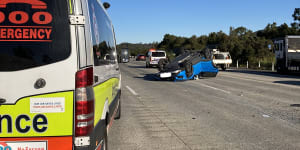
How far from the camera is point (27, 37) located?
300 centimetres

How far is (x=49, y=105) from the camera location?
9.81 feet

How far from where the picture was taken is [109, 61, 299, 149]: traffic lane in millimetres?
5402

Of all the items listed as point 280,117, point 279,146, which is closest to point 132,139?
point 279,146

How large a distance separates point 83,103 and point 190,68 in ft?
48.9

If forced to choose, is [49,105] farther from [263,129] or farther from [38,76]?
[263,129]

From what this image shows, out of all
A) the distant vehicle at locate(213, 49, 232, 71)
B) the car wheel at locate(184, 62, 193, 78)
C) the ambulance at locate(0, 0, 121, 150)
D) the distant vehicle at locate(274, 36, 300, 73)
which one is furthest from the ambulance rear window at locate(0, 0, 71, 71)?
the distant vehicle at locate(213, 49, 232, 71)

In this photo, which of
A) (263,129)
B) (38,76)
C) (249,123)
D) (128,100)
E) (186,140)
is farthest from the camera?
(128,100)

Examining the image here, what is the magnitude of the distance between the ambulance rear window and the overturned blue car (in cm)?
1427

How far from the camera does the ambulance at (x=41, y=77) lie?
117 inches

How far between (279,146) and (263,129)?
1.21 metres

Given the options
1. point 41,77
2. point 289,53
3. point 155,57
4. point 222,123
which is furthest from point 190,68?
point 155,57

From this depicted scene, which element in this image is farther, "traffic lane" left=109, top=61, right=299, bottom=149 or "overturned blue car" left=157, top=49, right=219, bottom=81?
"overturned blue car" left=157, top=49, right=219, bottom=81

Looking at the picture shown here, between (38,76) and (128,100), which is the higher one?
(38,76)

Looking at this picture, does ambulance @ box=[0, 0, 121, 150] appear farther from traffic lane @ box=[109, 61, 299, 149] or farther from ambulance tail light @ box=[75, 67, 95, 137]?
traffic lane @ box=[109, 61, 299, 149]
